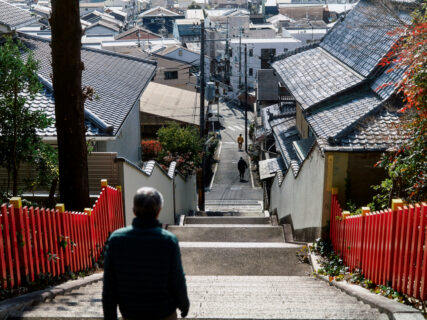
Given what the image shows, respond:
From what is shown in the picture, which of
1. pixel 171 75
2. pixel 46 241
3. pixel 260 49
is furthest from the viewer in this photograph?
pixel 260 49

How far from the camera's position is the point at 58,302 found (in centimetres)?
554

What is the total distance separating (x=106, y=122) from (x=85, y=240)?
4.59 metres

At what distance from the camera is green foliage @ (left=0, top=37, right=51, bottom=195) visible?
7680 mm

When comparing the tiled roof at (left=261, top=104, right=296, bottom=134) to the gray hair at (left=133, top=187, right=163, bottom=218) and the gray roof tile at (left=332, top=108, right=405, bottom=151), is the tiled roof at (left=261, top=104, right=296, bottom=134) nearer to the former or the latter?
the gray roof tile at (left=332, top=108, right=405, bottom=151)

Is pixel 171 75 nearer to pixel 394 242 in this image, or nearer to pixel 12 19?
pixel 12 19

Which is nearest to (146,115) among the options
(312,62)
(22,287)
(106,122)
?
(312,62)

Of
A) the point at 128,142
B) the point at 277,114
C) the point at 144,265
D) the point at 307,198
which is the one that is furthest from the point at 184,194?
the point at 144,265

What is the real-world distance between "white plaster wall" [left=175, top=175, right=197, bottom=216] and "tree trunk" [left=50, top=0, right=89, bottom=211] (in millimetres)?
10230

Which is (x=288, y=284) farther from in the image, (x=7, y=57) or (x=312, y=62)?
(x=312, y=62)

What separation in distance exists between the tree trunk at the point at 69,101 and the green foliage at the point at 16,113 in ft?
1.68

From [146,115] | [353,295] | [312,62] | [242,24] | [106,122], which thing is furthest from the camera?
[242,24]

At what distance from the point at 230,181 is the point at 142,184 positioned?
2168 centimetres

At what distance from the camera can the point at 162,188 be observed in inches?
596

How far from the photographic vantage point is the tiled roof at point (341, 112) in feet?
36.7
